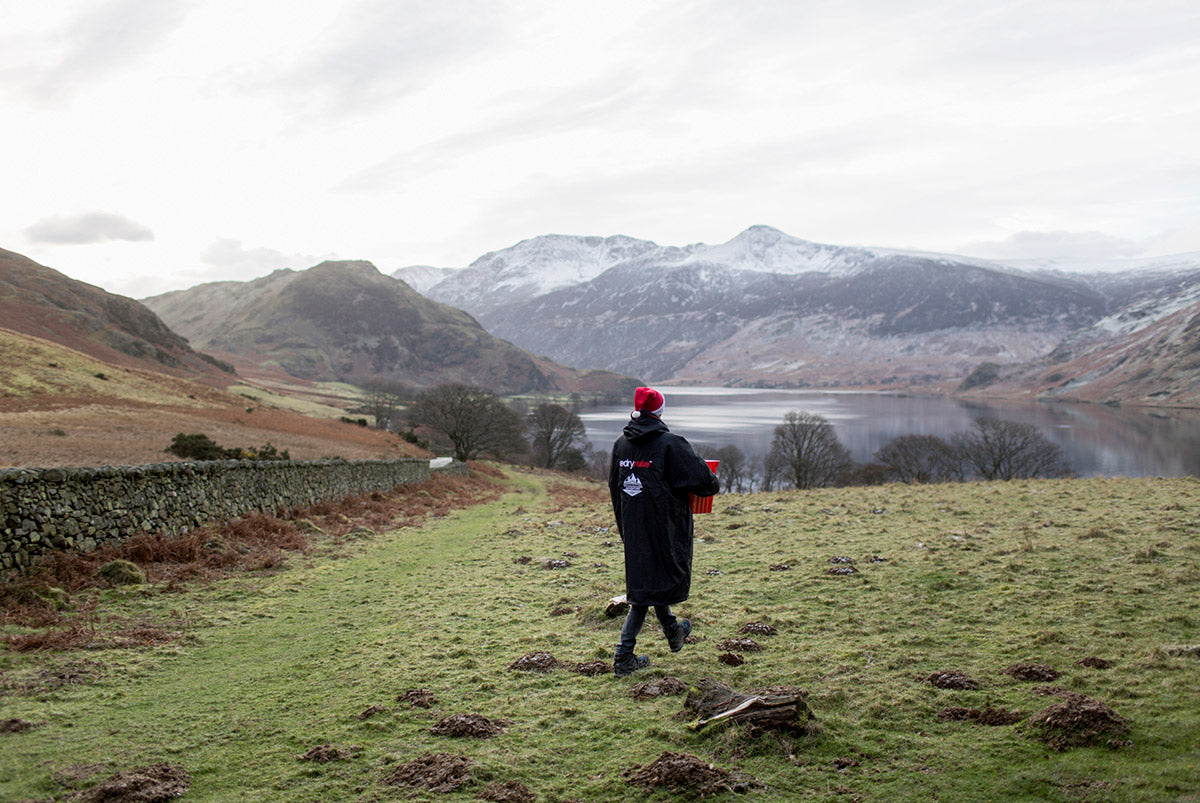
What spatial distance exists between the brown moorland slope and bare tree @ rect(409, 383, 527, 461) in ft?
40.5

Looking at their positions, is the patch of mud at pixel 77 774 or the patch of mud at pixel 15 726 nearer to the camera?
the patch of mud at pixel 77 774

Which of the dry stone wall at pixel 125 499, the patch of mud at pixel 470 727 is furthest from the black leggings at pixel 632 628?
the dry stone wall at pixel 125 499

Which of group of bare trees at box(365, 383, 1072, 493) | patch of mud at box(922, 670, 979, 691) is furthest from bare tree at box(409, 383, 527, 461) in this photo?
patch of mud at box(922, 670, 979, 691)

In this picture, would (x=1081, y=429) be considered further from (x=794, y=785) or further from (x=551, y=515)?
(x=794, y=785)

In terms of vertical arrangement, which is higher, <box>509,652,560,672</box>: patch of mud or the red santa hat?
the red santa hat

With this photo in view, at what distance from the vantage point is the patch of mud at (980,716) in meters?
5.02

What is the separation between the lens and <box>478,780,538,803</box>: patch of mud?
4.39 meters

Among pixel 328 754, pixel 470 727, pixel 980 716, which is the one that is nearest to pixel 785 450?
pixel 980 716

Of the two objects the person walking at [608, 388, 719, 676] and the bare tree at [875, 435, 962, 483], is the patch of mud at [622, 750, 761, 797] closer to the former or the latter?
the person walking at [608, 388, 719, 676]

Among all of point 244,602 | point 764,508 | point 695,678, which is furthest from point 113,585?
point 764,508

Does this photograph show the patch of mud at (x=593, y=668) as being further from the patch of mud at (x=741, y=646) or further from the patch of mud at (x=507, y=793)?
the patch of mud at (x=507, y=793)

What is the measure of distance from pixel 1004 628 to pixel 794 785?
390 centimetres

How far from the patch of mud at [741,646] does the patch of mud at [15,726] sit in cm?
571

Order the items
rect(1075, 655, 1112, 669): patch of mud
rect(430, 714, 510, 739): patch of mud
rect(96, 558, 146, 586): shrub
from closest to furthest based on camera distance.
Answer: rect(430, 714, 510, 739): patch of mud
rect(1075, 655, 1112, 669): patch of mud
rect(96, 558, 146, 586): shrub
